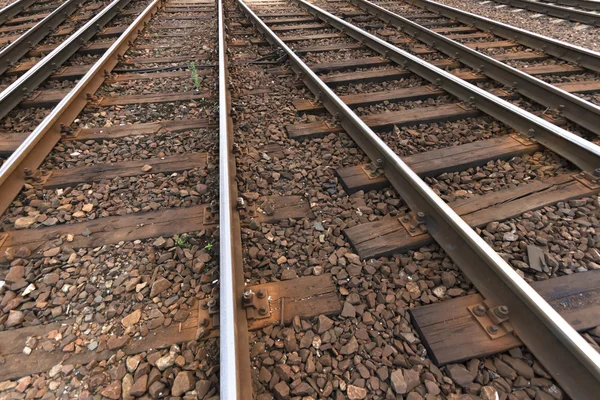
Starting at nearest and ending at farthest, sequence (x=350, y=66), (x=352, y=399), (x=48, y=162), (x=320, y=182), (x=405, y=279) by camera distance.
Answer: (x=352, y=399)
(x=405, y=279)
(x=320, y=182)
(x=48, y=162)
(x=350, y=66)

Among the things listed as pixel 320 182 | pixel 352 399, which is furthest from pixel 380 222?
pixel 352 399

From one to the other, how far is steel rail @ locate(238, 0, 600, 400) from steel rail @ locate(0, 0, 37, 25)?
29.6ft

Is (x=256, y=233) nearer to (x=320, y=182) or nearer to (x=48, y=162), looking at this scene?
(x=320, y=182)

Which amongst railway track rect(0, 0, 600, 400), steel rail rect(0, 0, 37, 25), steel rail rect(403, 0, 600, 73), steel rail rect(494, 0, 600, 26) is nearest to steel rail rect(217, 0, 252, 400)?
railway track rect(0, 0, 600, 400)

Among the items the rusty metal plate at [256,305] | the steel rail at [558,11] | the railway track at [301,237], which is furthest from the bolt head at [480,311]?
the steel rail at [558,11]

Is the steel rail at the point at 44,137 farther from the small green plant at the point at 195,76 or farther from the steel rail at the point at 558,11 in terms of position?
the steel rail at the point at 558,11

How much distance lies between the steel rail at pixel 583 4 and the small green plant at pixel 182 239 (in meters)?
10.3

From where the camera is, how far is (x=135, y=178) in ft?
10.1

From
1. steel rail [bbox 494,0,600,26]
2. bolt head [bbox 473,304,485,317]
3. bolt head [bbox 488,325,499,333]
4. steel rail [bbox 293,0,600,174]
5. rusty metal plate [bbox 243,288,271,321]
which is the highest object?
steel rail [bbox 494,0,600,26]

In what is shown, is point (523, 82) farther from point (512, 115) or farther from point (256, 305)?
point (256, 305)

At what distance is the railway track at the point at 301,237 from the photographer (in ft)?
5.81

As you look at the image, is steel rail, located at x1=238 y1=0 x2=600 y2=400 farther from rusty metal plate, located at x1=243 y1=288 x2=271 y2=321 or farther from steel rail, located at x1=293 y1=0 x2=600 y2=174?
steel rail, located at x1=293 y1=0 x2=600 y2=174

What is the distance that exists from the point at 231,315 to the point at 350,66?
14.4 ft

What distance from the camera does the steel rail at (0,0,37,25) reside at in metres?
7.39
